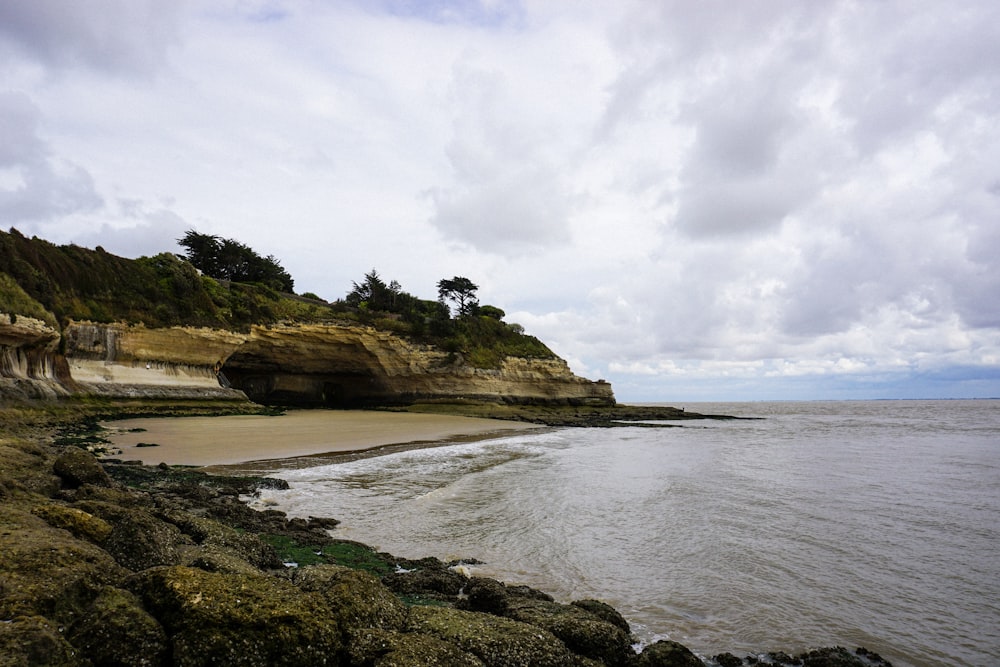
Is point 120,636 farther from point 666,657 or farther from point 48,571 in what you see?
point 666,657

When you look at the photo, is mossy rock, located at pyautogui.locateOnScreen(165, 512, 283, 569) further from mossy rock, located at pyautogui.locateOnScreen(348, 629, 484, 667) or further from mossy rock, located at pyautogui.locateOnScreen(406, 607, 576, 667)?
mossy rock, located at pyautogui.locateOnScreen(348, 629, 484, 667)

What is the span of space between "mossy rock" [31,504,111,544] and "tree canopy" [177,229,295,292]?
40794 millimetres

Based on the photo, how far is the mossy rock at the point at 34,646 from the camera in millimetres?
2637

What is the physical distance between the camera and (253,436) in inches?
824

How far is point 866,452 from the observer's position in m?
21.9

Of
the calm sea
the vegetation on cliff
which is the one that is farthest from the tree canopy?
the calm sea

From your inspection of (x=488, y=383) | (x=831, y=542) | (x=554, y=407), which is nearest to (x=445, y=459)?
(x=831, y=542)

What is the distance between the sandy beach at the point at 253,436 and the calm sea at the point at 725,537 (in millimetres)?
3544

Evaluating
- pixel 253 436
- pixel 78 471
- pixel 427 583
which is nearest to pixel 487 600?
pixel 427 583

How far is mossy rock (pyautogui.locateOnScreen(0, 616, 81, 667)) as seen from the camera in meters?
2.64

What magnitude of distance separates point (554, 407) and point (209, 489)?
4365cm

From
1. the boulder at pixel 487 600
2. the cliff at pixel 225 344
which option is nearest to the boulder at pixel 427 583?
the boulder at pixel 487 600

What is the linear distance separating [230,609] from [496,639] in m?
1.94

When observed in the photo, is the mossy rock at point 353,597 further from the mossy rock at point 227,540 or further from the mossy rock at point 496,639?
the mossy rock at point 227,540
